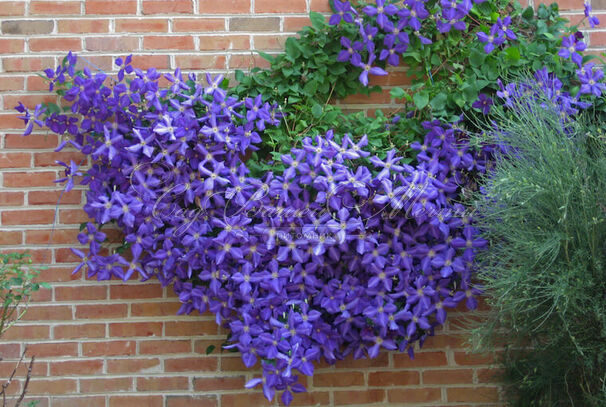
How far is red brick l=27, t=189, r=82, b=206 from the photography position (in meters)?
2.49

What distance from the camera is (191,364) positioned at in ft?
8.07

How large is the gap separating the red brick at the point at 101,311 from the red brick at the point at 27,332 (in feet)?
0.48

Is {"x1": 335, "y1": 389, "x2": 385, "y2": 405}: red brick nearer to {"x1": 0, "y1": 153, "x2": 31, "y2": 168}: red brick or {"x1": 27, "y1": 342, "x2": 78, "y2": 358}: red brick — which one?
{"x1": 27, "y1": 342, "x2": 78, "y2": 358}: red brick

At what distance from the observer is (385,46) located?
2453 millimetres

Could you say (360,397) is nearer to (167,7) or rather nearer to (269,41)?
(269,41)

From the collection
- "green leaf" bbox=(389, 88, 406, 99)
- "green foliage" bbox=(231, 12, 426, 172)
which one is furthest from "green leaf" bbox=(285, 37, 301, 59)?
"green leaf" bbox=(389, 88, 406, 99)

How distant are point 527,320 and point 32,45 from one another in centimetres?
214

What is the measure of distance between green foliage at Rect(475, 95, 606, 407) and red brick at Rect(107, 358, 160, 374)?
127cm

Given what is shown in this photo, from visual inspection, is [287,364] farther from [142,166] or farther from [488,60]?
[488,60]

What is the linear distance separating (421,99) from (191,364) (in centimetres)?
138

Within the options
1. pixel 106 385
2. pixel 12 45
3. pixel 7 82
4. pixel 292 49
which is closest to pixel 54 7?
pixel 12 45

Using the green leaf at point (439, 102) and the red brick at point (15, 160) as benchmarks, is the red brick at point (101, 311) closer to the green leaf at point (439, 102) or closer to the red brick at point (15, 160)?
the red brick at point (15, 160)

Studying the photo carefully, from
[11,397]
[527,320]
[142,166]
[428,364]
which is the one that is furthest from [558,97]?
[11,397]

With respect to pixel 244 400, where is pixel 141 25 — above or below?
above
